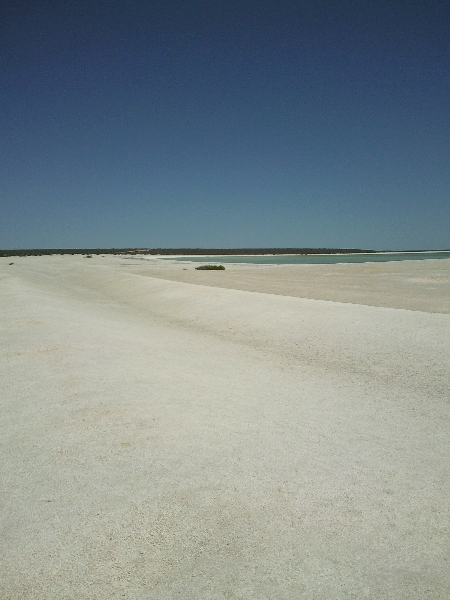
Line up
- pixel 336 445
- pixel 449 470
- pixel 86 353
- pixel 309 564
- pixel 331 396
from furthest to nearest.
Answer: pixel 86 353 < pixel 331 396 < pixel 336 445 < pixel 449 470 < pixel 309 564

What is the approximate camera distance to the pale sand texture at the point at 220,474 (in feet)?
8.05

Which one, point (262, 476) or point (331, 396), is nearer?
point (262, 476)

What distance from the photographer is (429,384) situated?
602cm

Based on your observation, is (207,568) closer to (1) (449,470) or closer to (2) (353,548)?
(2) (353,548)

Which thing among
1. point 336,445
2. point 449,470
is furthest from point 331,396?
point 449,470

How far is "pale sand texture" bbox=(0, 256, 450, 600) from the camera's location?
8.05 ft

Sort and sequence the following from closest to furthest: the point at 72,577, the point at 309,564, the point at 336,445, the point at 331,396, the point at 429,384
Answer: the point at 72,577, the point at 309,564, the point at 336,445, the point at 331,396, the point at 429,384

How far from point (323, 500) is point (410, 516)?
0.65m

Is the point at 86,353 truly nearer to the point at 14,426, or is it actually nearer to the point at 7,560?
the point at 14,426

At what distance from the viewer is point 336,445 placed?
405 cm

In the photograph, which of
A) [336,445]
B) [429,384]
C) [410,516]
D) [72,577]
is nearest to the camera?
[72,577]

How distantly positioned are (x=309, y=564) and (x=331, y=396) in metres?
3.26

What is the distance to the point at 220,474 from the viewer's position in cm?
341

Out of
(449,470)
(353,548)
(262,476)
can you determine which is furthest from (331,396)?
(353,548)
